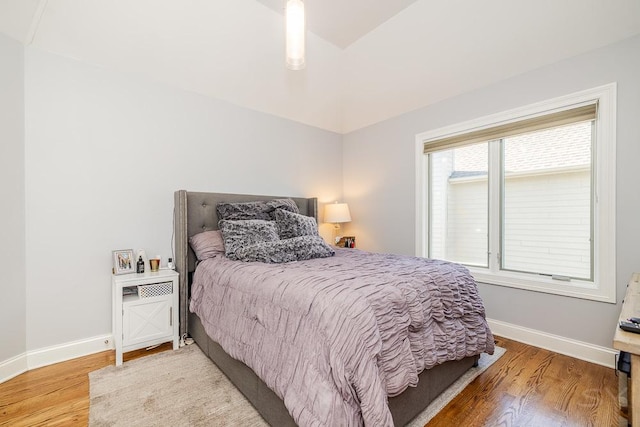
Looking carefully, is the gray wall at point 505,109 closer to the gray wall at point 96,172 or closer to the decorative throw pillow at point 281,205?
the decorative throw pillow at point 281,205

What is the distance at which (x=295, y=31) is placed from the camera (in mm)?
1725

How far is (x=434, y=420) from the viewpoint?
4.92ft

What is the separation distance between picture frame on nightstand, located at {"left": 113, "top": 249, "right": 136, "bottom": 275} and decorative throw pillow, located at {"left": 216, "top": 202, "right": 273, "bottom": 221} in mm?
788

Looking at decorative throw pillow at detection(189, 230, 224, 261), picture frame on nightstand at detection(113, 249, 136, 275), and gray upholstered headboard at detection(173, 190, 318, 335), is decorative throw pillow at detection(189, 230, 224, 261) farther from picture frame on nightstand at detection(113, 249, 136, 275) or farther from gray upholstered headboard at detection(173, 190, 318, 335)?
picture frame on nightstand at detection(113, 249, 136, 275)

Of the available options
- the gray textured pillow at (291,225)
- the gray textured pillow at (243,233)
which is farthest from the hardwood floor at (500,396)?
the gray textured pillow at (291,225)

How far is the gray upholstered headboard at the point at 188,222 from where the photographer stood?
241 cm

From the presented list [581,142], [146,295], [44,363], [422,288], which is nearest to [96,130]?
[146,295]

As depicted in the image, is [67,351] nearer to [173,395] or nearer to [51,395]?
[51,395]

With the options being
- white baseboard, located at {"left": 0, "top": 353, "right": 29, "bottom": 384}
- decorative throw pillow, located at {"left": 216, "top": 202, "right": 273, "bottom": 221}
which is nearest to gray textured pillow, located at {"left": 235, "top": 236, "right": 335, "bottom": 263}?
decorative throw pillow, located at {"left": 216, "top": 202, "right": 273, "bottom": 221}

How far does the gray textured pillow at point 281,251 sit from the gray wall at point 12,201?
1.49m

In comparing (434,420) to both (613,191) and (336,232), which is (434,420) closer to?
(613,191)

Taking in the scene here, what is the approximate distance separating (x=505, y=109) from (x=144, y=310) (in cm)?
351

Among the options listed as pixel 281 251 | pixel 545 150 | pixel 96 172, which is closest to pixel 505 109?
pixel 545 150

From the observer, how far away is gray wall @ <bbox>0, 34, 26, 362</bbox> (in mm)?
1870
